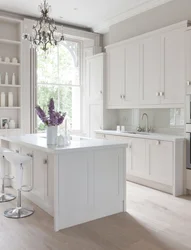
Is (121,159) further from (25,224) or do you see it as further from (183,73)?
(183,73)

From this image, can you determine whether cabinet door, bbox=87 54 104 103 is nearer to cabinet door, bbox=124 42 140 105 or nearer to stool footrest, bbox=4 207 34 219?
cabinet door, bbox=124 42 140 105

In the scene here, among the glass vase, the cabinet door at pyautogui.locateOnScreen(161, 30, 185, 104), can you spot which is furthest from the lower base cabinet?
the glass vase

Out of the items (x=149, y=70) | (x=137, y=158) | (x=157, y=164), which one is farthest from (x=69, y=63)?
(x=157, y=164)

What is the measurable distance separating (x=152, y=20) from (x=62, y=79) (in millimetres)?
2419

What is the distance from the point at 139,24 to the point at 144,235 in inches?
159

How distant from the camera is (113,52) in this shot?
5.63m

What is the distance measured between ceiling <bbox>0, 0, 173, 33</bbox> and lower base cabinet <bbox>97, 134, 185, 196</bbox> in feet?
8.18

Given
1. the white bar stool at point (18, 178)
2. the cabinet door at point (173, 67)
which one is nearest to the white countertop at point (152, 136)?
the cabinet door at point (173, 67)

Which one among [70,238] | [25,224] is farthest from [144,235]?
[25,224]

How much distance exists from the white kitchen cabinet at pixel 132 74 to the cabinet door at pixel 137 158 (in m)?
0.83

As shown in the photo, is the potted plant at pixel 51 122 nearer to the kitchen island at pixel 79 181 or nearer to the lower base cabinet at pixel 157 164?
the kitchen island at pixel 79 181

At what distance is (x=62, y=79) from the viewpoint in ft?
21.0

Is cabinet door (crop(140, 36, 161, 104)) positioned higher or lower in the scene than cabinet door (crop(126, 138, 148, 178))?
higher

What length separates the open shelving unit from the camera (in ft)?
17.8
